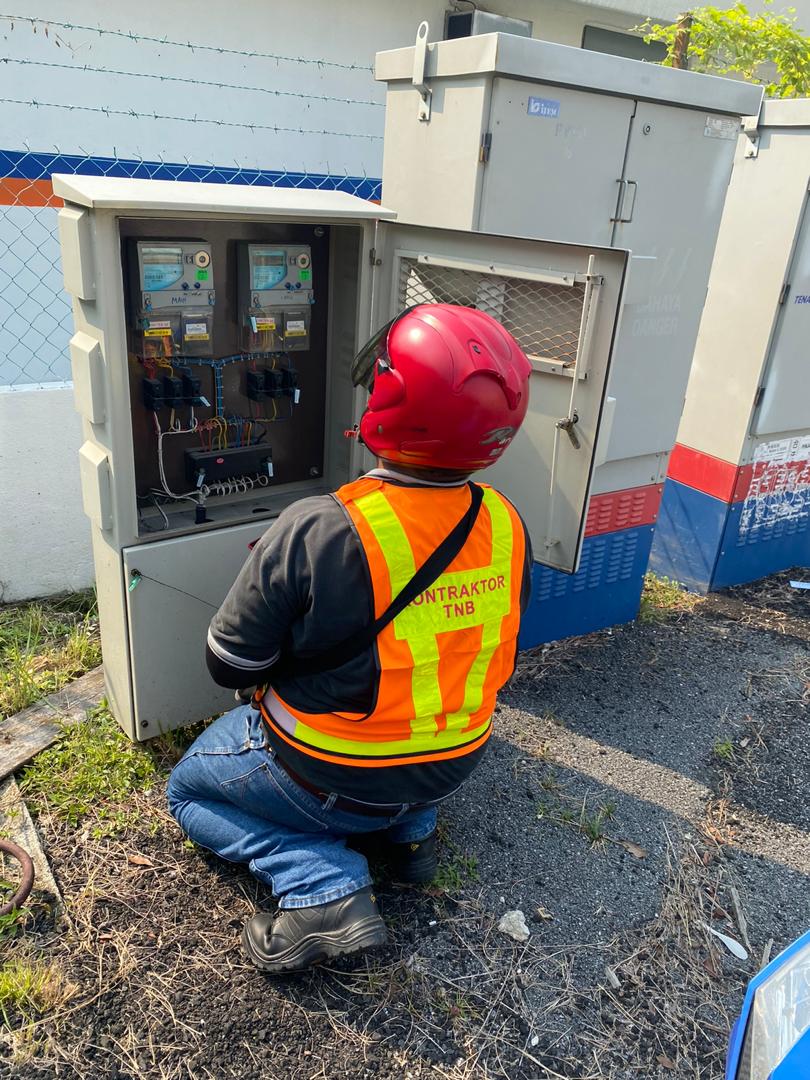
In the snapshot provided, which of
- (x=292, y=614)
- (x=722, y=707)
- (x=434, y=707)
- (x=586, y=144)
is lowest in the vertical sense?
(x=722, y=707)

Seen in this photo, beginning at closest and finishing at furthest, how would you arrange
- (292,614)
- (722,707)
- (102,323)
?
(292,614)
(102,323)
(722,707)

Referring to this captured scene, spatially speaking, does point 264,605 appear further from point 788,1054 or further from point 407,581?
point 788,1054

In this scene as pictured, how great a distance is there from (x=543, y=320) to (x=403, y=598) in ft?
4.17

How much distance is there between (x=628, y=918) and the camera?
2535 millimetres

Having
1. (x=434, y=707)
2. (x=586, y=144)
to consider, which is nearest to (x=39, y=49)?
(x=586, y=144)

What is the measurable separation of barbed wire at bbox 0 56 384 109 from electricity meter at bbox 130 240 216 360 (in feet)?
8.13

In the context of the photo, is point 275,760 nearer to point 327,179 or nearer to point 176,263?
point 176,263

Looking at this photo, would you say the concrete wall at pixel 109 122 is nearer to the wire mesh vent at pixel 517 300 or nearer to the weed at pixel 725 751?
the wire mesh vent at pixel 517 300

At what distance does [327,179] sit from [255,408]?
2.96m

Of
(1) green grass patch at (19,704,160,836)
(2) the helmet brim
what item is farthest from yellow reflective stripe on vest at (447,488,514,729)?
(1) green grass patch at (19,704,160,836)

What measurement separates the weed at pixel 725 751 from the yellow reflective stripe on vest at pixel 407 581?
175cm

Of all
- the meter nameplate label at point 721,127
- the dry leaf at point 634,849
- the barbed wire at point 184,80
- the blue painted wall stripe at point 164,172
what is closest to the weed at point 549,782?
the dry leaf at point 634,849

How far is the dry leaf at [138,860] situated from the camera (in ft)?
8.36

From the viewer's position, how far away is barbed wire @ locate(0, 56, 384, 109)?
14.0ft
